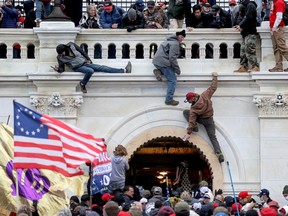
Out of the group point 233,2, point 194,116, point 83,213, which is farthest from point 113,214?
point 233,2

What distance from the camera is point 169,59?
121 ft

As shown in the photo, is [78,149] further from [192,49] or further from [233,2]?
[233,2]

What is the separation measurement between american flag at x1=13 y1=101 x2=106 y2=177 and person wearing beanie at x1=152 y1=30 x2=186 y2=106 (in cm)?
627

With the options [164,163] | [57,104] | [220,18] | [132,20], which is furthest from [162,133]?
[164,163]

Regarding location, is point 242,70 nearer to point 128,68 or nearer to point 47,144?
point 128,68

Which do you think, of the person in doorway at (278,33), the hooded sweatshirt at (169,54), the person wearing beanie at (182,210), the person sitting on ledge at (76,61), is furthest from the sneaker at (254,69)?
the person wearing beanie at (182,210)

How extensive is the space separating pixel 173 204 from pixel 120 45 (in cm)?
597

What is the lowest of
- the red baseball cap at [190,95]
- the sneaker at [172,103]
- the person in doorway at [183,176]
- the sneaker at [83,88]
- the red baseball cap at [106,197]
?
the person in doorway at [183,176]

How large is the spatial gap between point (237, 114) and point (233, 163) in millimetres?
1210

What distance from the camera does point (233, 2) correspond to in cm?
4100

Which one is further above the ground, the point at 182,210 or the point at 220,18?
the point at 220,18

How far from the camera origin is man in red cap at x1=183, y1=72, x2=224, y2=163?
36.9 metres

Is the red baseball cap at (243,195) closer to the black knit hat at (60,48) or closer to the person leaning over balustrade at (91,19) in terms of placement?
the black knit hat at (60,48)

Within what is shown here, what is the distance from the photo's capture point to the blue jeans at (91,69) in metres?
37.0
